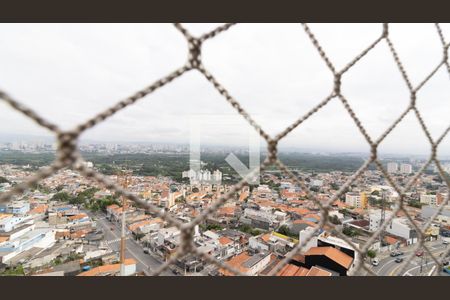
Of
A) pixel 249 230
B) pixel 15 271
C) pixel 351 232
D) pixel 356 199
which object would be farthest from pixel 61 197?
pixel 356 199

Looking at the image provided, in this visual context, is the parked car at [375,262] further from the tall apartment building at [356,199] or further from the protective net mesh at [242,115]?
the protective net mesh at [242,115]

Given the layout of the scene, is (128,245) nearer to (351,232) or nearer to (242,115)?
(351,232)

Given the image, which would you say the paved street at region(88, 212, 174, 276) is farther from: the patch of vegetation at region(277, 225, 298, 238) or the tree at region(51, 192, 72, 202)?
the patch of vegetation at region(277, 225, 298, 238)

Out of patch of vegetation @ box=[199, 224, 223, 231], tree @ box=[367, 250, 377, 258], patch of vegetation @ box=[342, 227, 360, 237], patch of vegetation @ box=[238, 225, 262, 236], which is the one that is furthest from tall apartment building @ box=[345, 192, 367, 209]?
patch of vegetation @ box=[199, 224, 223, 231]

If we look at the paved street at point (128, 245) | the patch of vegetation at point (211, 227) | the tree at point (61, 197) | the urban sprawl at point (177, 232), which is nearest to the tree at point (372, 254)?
the urban sprawl at point (177, 232)

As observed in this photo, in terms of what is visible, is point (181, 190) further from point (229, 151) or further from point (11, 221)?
point (229, 151)

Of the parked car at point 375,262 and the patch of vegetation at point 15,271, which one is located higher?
the parked car at point 375,262

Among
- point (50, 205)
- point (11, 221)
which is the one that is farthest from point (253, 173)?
point (50, 205)
